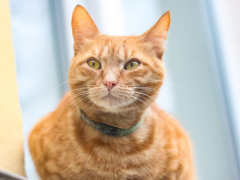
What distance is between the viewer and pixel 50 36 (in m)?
1.67

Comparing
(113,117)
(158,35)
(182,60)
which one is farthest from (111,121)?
(182,60)

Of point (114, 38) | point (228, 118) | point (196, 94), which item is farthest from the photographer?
point (196, 94)

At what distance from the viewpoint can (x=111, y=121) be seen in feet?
3.54

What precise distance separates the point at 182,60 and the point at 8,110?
0.89 meters

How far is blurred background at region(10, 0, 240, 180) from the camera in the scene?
149cm

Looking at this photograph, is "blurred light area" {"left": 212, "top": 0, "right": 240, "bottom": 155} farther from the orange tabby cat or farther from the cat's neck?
the cat's neck

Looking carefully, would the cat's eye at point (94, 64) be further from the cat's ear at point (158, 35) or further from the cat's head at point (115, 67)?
the cat's ear at point (158, 35)

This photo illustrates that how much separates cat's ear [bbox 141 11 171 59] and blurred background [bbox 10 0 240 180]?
386 millimetres

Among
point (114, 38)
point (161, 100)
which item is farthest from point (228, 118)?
point (114, 38)

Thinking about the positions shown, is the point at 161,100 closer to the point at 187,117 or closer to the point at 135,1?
the point at 187,117

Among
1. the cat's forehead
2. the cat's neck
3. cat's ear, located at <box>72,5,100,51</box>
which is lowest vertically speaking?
the cat's neck

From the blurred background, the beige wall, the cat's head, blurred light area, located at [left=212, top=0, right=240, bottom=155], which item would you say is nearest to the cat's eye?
the cat's head

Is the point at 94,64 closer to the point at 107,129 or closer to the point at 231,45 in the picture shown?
the point at 107,129

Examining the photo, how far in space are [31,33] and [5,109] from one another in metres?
0.58
